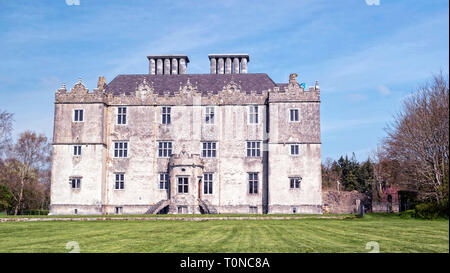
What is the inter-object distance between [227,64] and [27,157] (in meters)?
28.9

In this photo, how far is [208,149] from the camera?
5184cm

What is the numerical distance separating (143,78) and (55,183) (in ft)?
50.1

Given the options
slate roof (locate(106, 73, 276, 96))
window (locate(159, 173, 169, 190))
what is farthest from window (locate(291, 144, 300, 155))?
window (locate(159, 173, 169, 190))

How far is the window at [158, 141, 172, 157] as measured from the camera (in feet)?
171

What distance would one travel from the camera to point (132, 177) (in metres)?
51.8

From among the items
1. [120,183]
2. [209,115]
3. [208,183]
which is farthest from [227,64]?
[120,183]

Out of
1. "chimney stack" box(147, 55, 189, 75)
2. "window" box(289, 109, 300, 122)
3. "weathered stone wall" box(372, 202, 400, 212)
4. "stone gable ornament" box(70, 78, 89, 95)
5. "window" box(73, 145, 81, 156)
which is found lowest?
"weathered stone wall" box(372, 202, 400, 212)

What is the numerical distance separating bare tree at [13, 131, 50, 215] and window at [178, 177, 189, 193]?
22444 millimetres

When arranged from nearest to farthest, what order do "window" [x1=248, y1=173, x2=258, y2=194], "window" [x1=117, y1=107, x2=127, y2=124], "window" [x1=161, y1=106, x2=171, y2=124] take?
"window" [x1=248, y1=173, x2=258, y2=194] < "window" [x1=161, y1=106, x2=171, y2=124] < "window" [x1=117, y1=107, x2=127, y2=124]

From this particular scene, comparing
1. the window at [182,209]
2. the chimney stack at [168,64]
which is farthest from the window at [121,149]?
the chimney stack at [168,64]

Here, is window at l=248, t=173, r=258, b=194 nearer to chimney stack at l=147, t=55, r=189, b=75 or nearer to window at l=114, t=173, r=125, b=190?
window at l=114, t=173, r=125, b=190

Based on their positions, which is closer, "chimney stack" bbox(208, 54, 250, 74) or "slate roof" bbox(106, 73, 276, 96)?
"slate roof" bbox(106, 73, 276, 96)

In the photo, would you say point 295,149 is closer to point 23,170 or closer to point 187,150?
point 187,150
